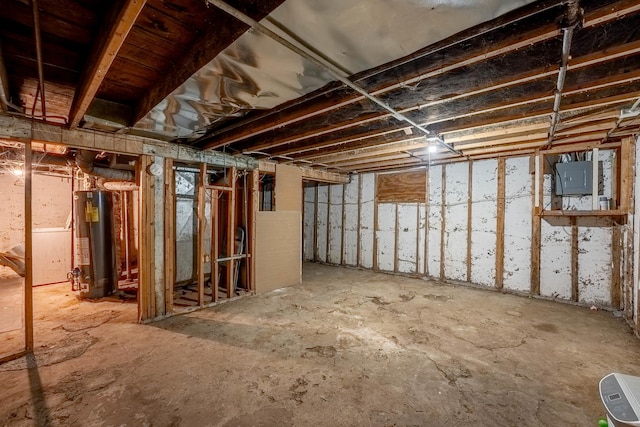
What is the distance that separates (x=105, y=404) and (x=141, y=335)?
1087mm

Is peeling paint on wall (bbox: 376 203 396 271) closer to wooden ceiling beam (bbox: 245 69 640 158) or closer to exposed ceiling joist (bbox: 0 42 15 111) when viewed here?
wooden ceiling beam (bbox: 245 69 640 158)

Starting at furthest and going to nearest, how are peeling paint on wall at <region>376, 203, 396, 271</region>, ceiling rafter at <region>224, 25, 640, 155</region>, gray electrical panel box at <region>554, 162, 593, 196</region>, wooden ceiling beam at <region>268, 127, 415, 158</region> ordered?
peeling paint on wall at <region>376, 203, 396, 271</region>
gray electrical panel box at <region>554, 162, 593, 196</region>
wooden ceiling beam at <region>268, 127, 415, 158</region>
ceiling rafter at <region>224, 25, 640, 155</region>

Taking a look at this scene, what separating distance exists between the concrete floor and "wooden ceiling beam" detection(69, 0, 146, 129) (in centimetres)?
209

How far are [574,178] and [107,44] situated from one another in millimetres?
5163

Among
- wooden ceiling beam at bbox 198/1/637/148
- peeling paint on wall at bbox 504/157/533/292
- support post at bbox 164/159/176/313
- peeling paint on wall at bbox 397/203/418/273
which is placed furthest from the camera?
Result: peeling paint on wall at bbox 397/203/418/273

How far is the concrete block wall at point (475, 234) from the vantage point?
3773 millimetres

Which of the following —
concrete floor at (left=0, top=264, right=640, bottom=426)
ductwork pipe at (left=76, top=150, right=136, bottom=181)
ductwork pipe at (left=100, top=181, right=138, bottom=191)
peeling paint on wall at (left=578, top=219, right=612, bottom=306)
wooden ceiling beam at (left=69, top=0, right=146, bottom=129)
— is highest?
wooden ceiling beam at (left=69, top=0, right=146, bottom=129)

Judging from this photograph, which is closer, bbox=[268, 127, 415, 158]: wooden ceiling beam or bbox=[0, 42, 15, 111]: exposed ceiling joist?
bbox=[0, 42, 15, 111]: exposed ceiling joist

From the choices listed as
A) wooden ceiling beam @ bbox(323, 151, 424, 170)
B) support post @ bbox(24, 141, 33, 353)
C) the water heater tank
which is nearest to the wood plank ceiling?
support post @ bbox(24, 141, 33, 353)

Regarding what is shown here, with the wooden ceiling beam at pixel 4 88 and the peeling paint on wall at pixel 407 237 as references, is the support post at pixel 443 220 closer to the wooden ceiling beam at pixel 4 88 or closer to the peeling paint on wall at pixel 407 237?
the peeling paint on wall at pixel 407 237

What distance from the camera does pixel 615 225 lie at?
3.61 meters

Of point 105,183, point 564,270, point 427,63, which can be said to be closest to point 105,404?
point 427,63

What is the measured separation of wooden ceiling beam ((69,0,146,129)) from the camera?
1120 millimetres

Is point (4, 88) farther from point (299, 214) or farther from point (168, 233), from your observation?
point (299, 214)
